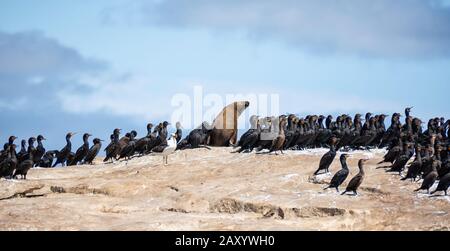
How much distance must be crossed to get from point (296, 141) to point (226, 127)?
592 centimetres

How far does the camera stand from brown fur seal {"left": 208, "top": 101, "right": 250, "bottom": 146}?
37031 millimetres

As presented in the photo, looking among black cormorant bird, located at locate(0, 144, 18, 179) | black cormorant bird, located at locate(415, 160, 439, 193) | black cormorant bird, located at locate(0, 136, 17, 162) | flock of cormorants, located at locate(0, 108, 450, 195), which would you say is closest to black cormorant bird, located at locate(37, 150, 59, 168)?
flock of cormorants, located at locate(0, 108, 450, 195)

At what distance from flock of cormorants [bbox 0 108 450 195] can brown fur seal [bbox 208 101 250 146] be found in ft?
1.16

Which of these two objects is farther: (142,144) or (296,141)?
(142,144)

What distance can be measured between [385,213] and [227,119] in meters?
16.2

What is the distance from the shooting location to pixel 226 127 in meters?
37.4

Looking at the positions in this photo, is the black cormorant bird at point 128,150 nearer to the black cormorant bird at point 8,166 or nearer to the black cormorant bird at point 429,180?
the black cormorant bird at point 8,166

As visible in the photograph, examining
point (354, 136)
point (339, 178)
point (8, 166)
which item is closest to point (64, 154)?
point (8, 166)

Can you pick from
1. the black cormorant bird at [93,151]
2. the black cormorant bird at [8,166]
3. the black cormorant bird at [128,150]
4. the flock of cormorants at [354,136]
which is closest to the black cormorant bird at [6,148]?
the black cormorant bird at [8,166]

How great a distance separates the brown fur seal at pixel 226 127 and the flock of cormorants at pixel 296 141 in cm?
35

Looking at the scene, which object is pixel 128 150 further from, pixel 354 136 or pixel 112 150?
pixel 354 136

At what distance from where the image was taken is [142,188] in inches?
1041

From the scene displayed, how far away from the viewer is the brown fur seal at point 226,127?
37.0 m
